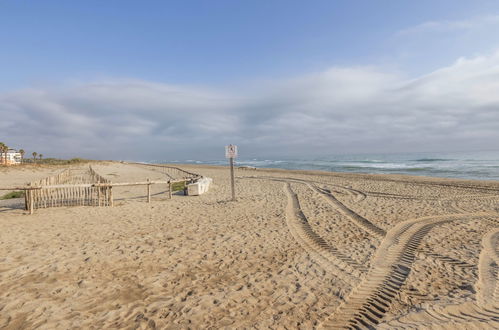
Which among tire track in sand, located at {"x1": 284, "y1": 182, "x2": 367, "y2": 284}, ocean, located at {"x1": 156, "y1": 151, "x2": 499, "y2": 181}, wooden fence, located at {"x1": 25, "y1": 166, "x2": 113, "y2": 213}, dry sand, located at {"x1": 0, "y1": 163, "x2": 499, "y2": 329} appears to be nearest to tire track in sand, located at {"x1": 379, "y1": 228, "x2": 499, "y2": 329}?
dry sand, located at {"x1": 0, "y1": 163, "x2": 499, "y2": 329}

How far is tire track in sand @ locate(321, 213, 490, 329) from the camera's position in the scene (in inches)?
140

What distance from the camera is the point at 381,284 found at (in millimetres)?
4469

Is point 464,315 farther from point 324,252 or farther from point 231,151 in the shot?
point 231,151

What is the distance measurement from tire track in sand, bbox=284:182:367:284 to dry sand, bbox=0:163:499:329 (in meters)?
0.04

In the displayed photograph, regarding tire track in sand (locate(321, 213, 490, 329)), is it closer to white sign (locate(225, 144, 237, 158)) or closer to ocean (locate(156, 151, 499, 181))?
white sign (locate(225, 144, 237, 158))

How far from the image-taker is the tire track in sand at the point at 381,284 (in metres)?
3.55

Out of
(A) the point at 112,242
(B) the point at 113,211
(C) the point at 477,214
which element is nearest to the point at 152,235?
(A) the point at 112,242

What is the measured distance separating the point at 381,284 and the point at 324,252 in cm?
164

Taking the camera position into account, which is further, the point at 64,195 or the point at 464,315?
the point at 64,195

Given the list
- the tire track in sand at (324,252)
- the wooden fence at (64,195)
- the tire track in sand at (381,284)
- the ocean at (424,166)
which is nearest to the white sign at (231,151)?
the tire track in sand at (324,252)

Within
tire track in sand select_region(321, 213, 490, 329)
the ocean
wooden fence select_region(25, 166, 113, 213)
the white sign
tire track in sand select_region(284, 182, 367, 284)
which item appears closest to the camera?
tire track in sand select_region(321, 213, 490, 329)

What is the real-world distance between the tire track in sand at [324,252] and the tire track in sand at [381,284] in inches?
11.0

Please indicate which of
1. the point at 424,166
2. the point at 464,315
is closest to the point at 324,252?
the point at 464,315

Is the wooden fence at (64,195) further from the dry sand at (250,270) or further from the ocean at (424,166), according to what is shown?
the ocean at (424,166)
